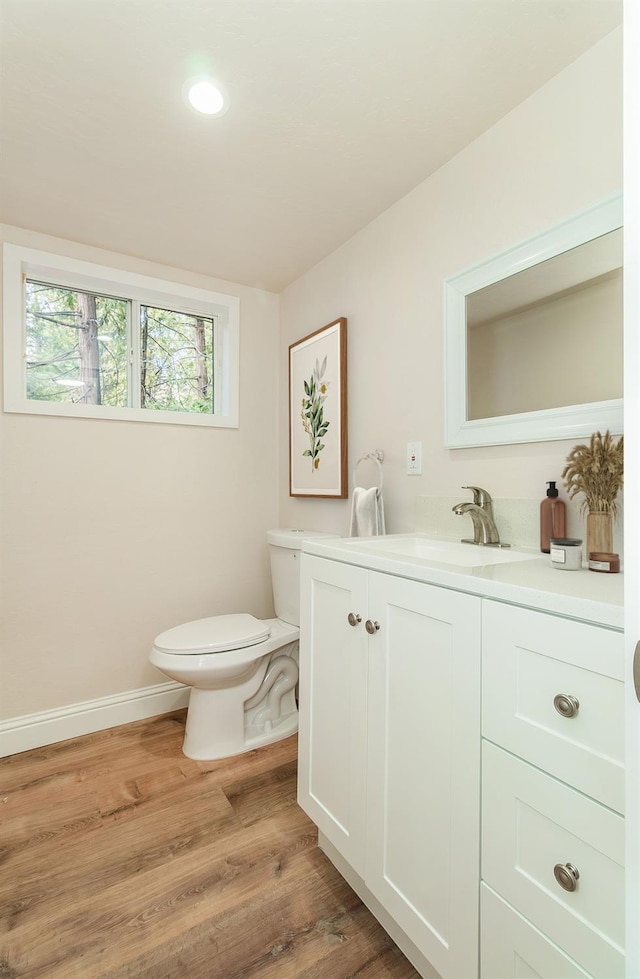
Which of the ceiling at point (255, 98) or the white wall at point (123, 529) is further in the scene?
the white wall at point (123, 529)

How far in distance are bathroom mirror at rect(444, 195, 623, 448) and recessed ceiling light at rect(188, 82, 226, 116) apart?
2.84 feet

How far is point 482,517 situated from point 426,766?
70cm

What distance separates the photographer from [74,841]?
58.4 inches

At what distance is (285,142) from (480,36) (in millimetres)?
623

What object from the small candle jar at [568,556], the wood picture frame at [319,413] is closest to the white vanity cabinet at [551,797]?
the small candle jar at [568,556]

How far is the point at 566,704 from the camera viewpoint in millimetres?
689

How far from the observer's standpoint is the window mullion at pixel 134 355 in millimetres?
2358

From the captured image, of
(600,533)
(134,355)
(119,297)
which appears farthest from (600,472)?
(119,297)

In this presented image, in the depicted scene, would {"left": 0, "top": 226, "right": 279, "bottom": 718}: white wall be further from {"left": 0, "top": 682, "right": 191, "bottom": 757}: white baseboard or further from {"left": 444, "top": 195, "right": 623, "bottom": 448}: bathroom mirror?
{"left": 444, "top": 195, "right": 623, "bottom": 448}: bathroom mirror

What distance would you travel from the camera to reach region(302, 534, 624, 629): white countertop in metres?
0.68

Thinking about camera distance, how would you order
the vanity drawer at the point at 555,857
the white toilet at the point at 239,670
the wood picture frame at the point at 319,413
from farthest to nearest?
the wood picture frame at the point at 319,413, the white toilet at the point at 239,670, the vanity drawer at the point at 555,857

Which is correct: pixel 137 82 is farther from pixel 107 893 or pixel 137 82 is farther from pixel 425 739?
pixel 107 893

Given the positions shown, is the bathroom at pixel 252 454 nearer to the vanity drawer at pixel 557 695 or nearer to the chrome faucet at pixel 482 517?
the chrome faucet at pixel 482 517

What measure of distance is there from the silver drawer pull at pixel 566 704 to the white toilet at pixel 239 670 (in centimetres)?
133
